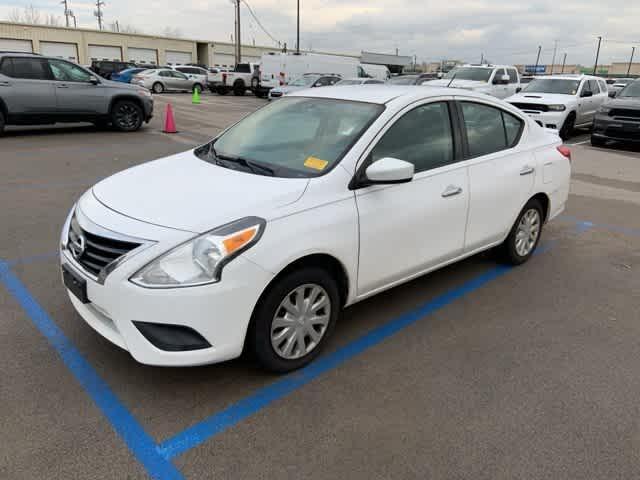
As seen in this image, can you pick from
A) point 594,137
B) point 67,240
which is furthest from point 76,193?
point 594,137

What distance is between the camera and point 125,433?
8.73 feet

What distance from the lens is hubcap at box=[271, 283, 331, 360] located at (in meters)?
3.05

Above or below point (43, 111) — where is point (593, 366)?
below

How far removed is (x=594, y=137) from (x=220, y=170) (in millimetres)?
12790

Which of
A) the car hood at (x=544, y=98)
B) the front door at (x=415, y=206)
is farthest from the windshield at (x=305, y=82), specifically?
the front door at (x=415, y=206)

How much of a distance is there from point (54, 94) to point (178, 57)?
5262 centimetres

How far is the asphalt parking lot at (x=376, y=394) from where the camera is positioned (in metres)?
2.52

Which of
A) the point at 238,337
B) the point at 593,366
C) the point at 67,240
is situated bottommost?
the point at 593,366

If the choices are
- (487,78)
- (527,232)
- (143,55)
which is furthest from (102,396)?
(143,55)

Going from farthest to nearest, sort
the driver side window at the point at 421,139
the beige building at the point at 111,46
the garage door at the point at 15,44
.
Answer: the beige building at the point at 111,46
the garage door at the point at 15,44
the driver side window at the point at 421,139

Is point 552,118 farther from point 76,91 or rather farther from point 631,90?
point 76,91

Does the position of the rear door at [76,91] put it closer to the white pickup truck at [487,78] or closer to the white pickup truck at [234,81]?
the white pickup truck at [487,78]

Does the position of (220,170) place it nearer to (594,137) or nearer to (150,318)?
(150,318)

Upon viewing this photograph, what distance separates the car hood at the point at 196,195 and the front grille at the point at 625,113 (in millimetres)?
12255
